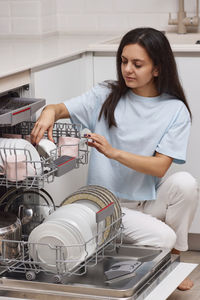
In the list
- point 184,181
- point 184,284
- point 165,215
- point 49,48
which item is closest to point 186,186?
point 184,181

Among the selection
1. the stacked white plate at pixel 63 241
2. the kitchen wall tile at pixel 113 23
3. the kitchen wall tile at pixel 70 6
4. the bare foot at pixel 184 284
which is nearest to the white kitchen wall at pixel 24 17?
the kitchen wall tile at pixel 70 6

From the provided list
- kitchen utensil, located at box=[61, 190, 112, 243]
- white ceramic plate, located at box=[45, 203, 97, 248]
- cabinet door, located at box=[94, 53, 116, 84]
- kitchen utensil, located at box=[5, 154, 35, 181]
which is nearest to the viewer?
kitchen utensil, located at box=[5, 154, 35, 181]

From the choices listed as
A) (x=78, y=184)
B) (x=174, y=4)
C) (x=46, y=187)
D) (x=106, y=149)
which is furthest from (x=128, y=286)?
(x=174, y=4)

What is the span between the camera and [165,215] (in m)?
2.26

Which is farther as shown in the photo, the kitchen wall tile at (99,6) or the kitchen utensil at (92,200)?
the kitchen wall tile at (99,6)

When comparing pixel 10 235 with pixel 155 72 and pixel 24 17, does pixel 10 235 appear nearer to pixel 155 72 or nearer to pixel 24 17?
pixel 155 72

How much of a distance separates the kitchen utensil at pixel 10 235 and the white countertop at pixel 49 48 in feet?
1.42

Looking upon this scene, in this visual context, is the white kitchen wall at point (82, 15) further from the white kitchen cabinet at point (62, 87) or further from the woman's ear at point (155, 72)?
the woman's ear at point (155, 72)

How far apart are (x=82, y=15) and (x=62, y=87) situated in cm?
99

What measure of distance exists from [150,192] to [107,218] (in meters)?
Answer: 0.26

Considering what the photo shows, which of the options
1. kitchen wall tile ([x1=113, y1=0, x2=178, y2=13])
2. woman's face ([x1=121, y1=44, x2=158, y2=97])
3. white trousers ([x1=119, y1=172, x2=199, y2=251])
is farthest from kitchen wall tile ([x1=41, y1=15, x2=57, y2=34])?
white trousers ([x1=119, y1=172, x2=199, y2=251])

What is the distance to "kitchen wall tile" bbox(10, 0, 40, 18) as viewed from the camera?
3111mm

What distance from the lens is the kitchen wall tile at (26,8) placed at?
3.11 metres

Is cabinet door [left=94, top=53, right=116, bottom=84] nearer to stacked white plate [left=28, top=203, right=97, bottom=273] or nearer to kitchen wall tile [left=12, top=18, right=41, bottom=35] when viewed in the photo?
kitchen wall tile [left=12, top=18, right=41, bottom=35]
